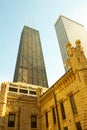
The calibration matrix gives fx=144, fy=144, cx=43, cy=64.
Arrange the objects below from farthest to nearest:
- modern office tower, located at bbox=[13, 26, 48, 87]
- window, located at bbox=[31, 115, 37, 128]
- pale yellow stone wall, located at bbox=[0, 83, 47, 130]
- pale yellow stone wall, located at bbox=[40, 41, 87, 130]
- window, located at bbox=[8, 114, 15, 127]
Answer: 1. modern office tower, located at bbox=[13, 26, 48, 87]
2. window, located at bbox=[31, 115, 37, 128]
3. window, located at bbox=[8, 114, 15, 127]
4. pale yellow stone wall, located at bbox=[0, 83, 47, 130]
5. pale yellow stone wall, located at bbox=[40, 41, 87, 130]

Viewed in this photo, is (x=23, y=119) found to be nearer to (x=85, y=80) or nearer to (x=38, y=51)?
(x=85, y=80)

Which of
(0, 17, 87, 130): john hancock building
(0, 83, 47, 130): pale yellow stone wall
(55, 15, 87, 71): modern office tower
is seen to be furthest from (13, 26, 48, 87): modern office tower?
(0, 17, 87, 130): john hancock building

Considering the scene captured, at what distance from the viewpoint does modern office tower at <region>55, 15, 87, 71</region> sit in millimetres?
155750

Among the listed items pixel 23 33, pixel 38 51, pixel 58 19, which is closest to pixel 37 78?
pixel 38 51

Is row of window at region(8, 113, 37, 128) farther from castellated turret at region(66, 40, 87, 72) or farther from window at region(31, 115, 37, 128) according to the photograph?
castellated turret at region(66, 40, 87, 72)

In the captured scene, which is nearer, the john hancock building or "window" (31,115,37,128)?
the john hancock building

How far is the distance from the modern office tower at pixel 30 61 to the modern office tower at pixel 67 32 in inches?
1027

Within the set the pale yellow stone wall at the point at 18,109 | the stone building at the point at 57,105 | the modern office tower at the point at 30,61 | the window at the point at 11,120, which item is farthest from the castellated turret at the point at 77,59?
the modern office tower at the point at 30,61

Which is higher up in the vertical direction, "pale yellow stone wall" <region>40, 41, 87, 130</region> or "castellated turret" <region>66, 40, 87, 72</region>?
"castellated turret" <region>66, 40, 87, 72</region>

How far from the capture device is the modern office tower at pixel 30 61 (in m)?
119

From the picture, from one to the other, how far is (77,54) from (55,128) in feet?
37.8

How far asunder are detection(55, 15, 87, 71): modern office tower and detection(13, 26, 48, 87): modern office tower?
26.1m

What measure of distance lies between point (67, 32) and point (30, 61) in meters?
57.3

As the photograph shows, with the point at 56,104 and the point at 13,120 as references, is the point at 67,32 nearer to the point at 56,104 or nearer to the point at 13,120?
the point at 56,104
